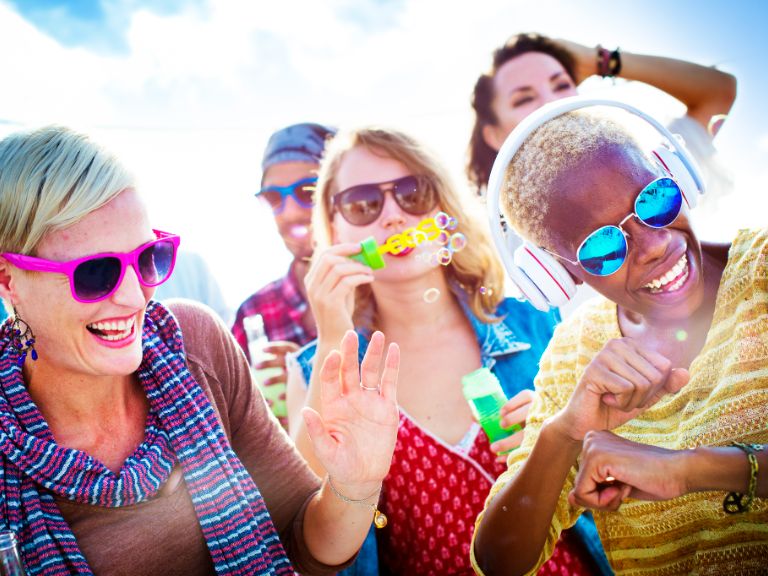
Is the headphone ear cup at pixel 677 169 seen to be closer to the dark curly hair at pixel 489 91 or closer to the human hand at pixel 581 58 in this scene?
the dark curly hair at pixel 489 91

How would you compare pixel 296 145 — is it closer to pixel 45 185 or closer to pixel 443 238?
pixel 443 238

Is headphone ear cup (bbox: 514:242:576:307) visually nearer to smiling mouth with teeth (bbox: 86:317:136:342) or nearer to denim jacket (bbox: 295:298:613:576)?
denim jacket (bbox: 295:298:613:576)

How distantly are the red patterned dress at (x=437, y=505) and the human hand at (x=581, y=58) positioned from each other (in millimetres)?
2712

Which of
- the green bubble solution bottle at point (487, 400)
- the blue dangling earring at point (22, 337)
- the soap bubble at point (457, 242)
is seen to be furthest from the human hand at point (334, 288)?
the blue dangling earring at point (22, 337)

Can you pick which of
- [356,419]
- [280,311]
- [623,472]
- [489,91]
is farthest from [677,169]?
[280,311]

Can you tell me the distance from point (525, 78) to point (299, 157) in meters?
1.54

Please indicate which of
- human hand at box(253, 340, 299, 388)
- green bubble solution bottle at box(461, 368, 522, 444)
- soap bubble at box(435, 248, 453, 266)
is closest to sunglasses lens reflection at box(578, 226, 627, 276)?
green bubble solution bottle at box(461, 368, 522, 444)

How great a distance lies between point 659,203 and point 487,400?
1023 millimetres

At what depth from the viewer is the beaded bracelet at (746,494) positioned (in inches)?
59.6

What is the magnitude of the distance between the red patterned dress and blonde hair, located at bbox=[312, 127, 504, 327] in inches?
28.9

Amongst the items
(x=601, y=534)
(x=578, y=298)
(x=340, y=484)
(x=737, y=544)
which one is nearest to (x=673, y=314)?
(x=737, y=544)

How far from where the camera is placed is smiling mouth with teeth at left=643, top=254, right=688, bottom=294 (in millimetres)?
1778

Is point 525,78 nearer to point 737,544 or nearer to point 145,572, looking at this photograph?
point 737,544

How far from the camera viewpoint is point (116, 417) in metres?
2.12
